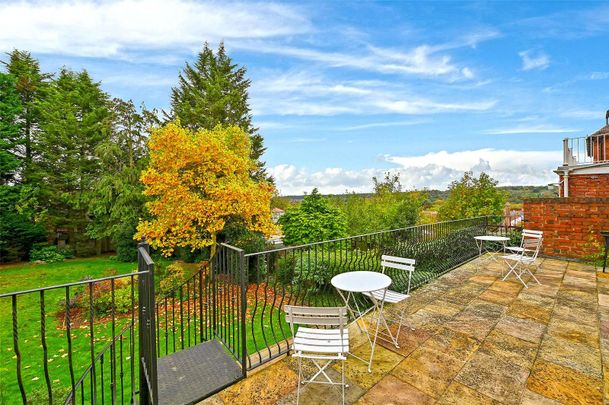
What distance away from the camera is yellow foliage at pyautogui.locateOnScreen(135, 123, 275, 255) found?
851 cm

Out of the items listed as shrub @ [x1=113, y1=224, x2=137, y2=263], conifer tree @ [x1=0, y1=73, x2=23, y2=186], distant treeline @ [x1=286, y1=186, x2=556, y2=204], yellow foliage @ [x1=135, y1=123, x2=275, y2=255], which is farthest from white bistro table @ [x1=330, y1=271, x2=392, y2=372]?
conifer tree @ [x1=0, y1=73, x2=23, y2=186]

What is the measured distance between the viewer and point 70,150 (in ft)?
53.3

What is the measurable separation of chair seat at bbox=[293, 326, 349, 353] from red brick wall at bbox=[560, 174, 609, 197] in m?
13.6

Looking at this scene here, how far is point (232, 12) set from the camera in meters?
6.58

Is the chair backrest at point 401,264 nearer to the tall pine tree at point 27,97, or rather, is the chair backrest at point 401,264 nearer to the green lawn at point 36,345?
the green lawn at point 36,345

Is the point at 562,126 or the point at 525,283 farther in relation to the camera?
the point at 562,126

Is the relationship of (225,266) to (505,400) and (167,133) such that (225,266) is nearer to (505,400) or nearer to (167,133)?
(505,400)

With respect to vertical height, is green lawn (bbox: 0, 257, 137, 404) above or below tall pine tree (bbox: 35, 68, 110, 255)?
below

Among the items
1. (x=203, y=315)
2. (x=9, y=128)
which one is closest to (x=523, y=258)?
(x=203, y=315)

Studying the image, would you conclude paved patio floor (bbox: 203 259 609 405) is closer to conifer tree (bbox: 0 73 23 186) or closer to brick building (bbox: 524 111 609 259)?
brick building (bbox: 524 111 609 259)

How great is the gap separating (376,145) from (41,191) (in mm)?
18204

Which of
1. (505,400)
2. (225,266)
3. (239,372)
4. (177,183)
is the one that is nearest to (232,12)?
(177,183)

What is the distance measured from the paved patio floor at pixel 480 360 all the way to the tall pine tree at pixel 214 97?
49.4 ft

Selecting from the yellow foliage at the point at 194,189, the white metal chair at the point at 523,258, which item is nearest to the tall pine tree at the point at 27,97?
the yellow foliage at the point at 194,189
